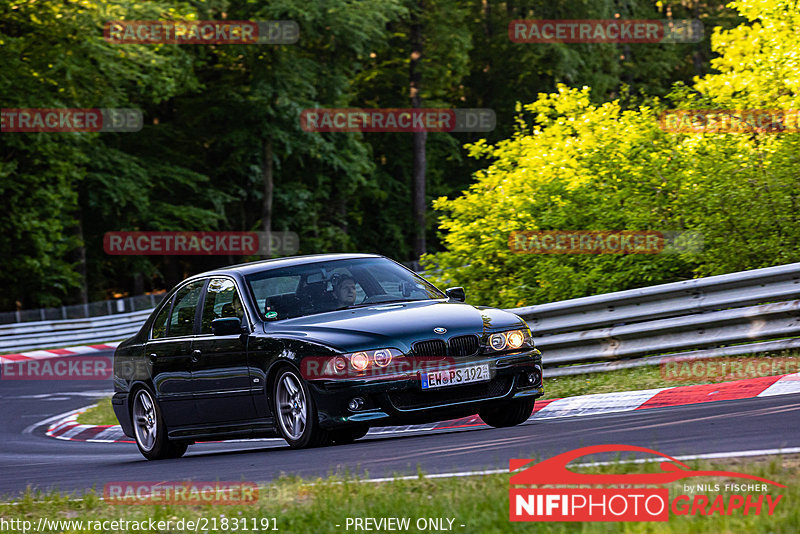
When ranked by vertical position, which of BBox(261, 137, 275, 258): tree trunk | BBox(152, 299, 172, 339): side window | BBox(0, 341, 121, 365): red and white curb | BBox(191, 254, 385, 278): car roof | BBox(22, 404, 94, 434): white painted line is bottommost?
BBox(0, 341, 121, 365): red and white curb

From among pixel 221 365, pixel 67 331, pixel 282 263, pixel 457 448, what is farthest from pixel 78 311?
pixel 457 448

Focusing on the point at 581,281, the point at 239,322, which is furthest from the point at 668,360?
the point at 239,322

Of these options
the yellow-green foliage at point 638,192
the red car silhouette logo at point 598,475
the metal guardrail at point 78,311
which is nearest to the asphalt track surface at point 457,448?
the red car silhouette logo at point 598,475

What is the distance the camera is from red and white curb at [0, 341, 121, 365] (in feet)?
97.1

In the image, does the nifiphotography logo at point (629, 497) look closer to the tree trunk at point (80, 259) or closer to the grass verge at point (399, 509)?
the grass verge at point (399, 509)

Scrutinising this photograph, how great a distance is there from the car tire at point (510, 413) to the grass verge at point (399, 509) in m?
3.03

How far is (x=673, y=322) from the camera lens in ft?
38.1

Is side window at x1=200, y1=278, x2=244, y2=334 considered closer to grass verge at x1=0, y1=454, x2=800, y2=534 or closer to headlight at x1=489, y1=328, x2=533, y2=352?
headlight at x1=489, y1=328, x2=533, y2=352

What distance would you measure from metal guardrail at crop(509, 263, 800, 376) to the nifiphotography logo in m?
5.50

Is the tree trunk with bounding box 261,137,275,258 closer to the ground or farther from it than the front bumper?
farther from it

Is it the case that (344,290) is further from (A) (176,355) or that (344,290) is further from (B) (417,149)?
(B) (417,149)

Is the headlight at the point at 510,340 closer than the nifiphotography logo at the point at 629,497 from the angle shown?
No

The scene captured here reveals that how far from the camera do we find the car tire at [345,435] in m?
9.31

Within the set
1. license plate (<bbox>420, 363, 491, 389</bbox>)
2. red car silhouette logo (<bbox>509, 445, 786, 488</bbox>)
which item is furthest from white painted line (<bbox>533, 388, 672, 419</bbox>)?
red car silhouette logo (<bbox>509, 445, 786, 488</bbox>)
